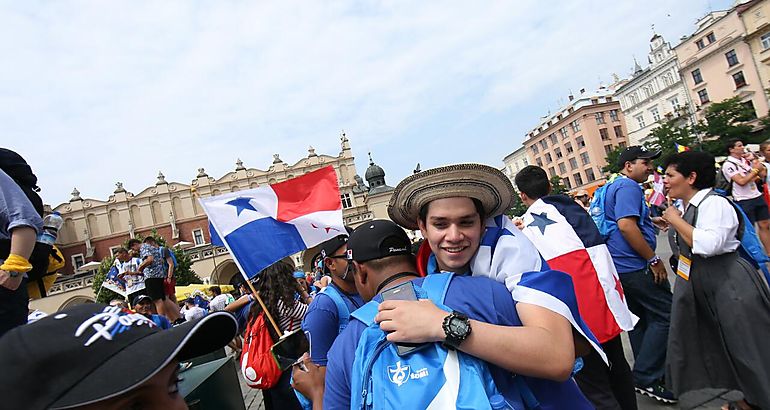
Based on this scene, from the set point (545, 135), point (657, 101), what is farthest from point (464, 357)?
point (545, 135)

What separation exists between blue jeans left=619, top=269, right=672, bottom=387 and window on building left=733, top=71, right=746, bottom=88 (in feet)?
200

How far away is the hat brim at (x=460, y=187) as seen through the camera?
209 centimetres

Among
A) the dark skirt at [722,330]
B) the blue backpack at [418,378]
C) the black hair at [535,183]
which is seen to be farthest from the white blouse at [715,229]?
the blue backpack at [418,378]

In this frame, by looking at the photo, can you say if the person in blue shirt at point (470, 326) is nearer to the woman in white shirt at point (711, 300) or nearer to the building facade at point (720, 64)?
the woman in white shirt at point (711, 300)

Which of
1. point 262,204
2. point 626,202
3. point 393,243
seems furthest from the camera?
point 262,204

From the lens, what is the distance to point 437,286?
5.86ft

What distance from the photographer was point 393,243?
6.78 ft

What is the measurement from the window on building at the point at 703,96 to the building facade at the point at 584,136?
1498 centimetres

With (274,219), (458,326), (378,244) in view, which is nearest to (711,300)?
(378,244)

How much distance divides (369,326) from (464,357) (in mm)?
351

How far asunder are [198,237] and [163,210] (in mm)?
5776

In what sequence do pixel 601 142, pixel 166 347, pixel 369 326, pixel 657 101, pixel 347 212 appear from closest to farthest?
pixel 166 347 → pixel 369 326 → pixel 347 212 → pixel 657 101 → pixel 601 142

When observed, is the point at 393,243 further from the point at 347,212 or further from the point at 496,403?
the point at 347,212

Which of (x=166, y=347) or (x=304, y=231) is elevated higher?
(x=304, y=231)
